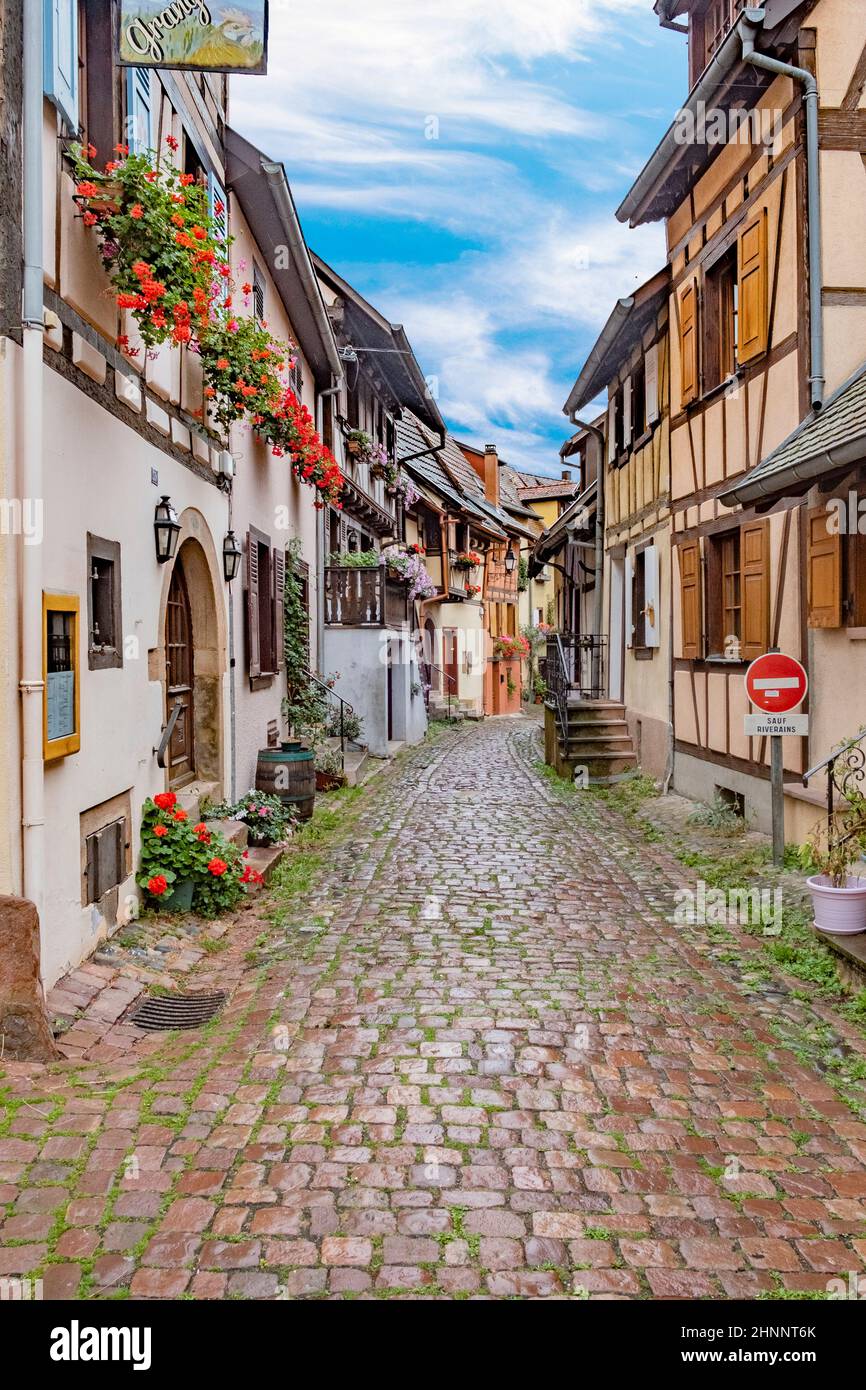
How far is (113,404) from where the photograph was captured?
18.5ft

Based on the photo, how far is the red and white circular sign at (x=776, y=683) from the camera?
7.07 meters

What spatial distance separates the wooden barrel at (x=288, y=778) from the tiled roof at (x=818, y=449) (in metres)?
4.88

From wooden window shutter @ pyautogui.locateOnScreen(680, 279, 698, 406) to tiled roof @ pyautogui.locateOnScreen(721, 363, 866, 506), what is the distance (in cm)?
277

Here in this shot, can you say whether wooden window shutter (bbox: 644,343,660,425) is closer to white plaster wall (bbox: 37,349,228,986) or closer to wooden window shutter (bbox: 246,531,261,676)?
wooden window shutter (bbox: 246,531,261,676)

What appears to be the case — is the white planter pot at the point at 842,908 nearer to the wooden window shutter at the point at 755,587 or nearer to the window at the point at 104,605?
the wooden window shutter at the point at 755,587

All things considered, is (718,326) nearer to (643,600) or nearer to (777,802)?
(643,600)

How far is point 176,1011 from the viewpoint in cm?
490

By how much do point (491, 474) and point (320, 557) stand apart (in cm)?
2496

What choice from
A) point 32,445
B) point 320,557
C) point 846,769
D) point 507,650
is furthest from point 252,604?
point 507,650

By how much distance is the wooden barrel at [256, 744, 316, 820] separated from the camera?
977 centimetres

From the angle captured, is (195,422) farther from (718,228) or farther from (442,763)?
(442,763)

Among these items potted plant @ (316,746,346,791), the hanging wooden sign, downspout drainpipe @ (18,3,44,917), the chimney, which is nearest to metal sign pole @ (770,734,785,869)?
downspout drainpipe @ (18,3,44,917)

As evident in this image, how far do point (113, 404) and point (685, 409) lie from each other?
7.06m

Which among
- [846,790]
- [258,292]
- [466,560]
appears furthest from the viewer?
[466,560]
